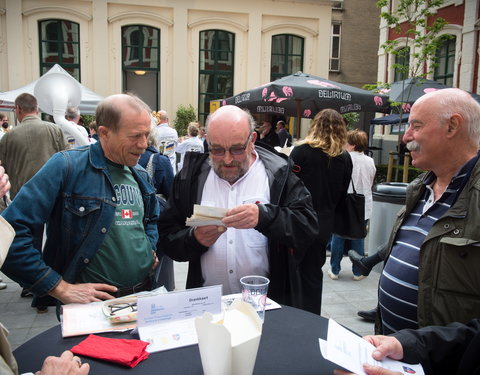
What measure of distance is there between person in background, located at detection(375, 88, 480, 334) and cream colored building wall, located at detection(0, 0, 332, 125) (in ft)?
60.0

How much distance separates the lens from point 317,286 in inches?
157

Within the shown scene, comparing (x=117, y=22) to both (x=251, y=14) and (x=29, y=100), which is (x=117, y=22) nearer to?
(x=251, y=14)

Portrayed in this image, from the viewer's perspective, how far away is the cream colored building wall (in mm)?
18297

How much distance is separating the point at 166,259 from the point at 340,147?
2115mm

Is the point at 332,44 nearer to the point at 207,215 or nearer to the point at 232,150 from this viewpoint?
the point at 232,150

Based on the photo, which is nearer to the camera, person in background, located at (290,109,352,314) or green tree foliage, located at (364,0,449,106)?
person in background, located at (290,109,352,314)

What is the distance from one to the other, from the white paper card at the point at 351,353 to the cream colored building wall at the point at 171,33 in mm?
18962

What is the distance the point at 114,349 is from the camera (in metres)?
1.61

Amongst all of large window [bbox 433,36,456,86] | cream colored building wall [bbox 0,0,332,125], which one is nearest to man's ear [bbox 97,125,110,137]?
large window [bbox 433,36,456,86]

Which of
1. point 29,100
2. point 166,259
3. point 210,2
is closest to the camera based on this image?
point 166,259

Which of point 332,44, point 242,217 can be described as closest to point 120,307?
point 242,217

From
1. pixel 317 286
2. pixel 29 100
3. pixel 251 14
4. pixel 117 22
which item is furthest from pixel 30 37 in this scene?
pixel 317 286

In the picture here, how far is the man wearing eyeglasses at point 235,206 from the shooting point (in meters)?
2.30

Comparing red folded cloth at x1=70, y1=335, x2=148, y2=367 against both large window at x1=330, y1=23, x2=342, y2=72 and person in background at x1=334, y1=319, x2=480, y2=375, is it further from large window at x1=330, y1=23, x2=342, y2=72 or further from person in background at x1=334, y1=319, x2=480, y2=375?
large window at x1=330, y1=23, x2=342, y2=72
